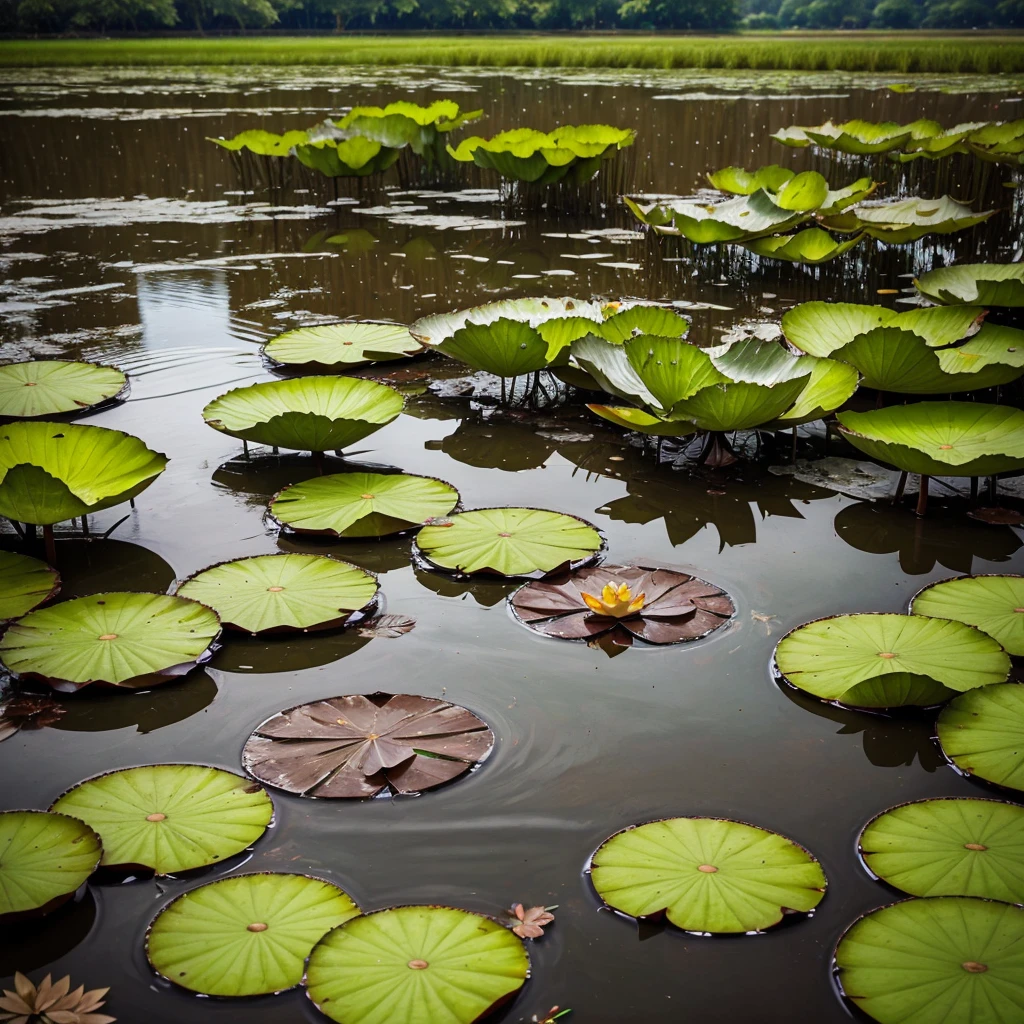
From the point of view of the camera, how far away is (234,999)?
144 centimetres

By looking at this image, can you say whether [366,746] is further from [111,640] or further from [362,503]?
[362,503]

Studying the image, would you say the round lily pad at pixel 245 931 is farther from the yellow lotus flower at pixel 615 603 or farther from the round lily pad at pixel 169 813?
the yellow lotus flower at pixel 615 603

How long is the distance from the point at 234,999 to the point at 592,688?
1.00 metres

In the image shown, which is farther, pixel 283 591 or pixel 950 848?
pixel 283 591

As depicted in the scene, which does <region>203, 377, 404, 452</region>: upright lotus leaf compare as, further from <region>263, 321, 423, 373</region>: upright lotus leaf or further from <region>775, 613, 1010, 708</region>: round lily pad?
<region>775, 613, 1010, 708</region>: round lily pad

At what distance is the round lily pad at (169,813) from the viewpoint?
167 centimetres

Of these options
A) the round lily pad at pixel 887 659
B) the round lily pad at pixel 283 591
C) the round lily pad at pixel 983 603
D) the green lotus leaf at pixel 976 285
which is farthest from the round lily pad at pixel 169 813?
the green lotus leaf at pixel 976 285

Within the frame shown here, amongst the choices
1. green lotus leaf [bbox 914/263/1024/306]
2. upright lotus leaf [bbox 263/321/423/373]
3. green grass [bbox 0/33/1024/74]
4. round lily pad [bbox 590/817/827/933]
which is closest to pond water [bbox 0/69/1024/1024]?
round lily pad [bbox 590/817/827/933]

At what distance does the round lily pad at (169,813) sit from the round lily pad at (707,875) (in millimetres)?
622

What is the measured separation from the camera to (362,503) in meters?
2.88

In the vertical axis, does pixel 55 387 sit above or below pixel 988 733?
above

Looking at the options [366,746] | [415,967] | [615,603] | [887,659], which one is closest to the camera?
[415,967]

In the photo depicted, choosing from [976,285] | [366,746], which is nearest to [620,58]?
[976,285]

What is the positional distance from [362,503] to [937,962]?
6.22 ft
